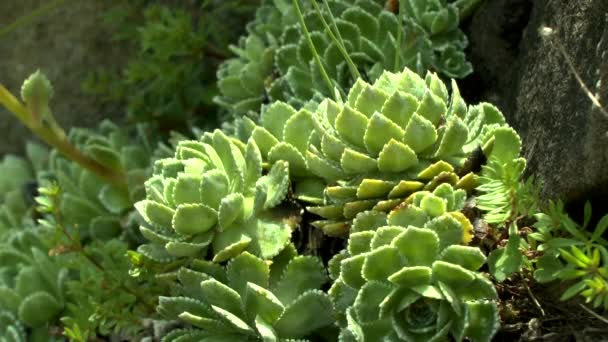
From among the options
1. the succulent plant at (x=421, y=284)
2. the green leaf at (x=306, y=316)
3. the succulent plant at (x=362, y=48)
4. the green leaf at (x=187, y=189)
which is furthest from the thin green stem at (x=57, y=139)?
the succulent plant at (x=421, y=284)

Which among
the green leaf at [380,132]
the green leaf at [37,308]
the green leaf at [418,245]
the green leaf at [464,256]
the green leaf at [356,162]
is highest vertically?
the green leaf at [380,132]

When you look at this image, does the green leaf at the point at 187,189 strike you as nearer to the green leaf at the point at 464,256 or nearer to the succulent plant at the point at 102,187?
the green leaf at the point at 464,256

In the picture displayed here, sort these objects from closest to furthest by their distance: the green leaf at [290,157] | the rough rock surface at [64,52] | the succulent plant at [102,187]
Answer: the green leaf at [290,157] → the succulent plant at [102,187] → the rough rock surface at [64,52]

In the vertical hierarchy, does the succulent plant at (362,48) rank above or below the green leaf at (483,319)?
above

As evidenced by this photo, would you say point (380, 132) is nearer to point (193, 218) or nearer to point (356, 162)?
point (356, 162)

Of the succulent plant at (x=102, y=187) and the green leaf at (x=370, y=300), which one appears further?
the succulent plant at (x=102, y=187)

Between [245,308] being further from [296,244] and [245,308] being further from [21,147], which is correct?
[21,147]

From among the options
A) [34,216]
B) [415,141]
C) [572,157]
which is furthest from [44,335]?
[572,157]
